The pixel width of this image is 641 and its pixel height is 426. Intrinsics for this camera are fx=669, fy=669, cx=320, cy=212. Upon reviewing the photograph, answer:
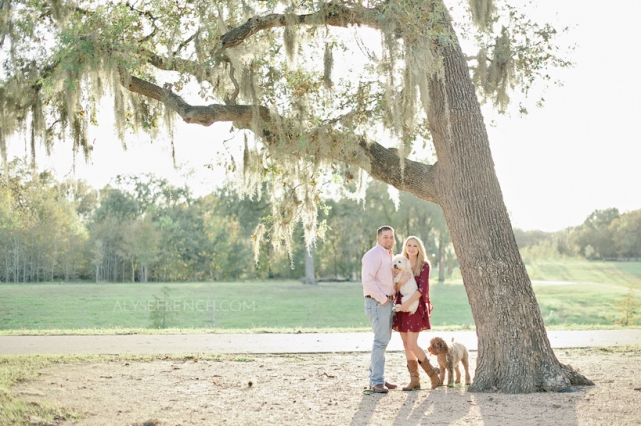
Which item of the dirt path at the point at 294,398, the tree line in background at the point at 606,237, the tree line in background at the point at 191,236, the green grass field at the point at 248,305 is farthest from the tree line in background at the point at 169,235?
the dirt path at the point at 294,398

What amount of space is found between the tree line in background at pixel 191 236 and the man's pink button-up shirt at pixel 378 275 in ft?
82.3

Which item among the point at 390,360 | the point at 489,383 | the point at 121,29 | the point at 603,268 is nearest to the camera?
the point at 489,383

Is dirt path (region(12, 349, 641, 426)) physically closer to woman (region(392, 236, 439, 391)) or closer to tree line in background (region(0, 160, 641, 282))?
woman (region(392, 236, 439, 391))

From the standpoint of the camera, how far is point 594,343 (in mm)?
10688

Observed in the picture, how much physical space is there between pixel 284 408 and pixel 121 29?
518 centimetres

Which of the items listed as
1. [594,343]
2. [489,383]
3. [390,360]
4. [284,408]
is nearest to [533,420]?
[489,383]

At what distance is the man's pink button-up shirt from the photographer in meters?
6.83

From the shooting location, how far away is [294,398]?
6555 mm

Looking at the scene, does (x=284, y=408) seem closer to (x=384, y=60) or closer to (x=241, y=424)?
(x=241, y=424)

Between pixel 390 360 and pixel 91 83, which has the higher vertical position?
pixel 91 83

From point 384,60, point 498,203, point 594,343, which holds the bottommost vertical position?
point 594,343

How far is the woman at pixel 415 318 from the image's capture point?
22.9 feet

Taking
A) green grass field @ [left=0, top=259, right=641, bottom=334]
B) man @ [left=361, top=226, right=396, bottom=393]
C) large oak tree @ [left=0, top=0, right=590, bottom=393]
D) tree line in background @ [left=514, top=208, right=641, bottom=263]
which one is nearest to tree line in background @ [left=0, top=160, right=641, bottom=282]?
tree line in background @ [left=514, top=208, right=641, bottom=263]

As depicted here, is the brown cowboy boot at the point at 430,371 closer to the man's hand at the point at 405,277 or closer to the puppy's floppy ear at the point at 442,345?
the puppy's floppy ear at the point at 442,345
